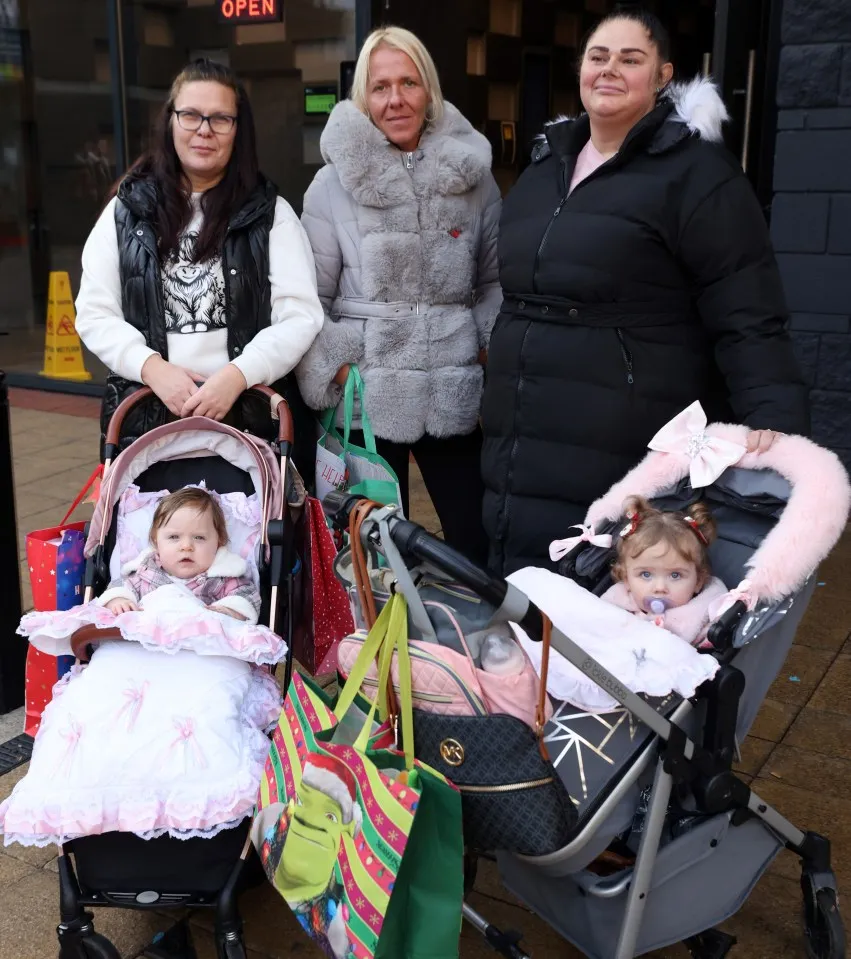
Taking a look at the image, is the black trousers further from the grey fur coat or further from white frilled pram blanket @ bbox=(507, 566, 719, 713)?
white frilled pram blanket @ bbox=(507, 566, 719, 713)

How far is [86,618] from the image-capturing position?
2604 mm

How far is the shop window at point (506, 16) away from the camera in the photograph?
8.34 m

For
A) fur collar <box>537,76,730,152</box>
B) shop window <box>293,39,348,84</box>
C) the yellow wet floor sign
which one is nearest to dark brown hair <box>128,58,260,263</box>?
fur collar <box>537,76,730,152</box>

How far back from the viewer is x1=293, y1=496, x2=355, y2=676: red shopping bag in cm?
318

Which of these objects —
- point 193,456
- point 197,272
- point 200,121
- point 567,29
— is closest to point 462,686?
point 193,456

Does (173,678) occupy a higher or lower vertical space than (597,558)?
lower

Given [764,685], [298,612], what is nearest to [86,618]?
[298,612]

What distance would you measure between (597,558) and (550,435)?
1.40ft

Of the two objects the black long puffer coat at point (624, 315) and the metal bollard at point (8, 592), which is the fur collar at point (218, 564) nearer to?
the black long puffer coat at point (624, 315)

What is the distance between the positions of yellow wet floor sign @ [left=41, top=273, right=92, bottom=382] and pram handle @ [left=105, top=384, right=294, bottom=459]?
235 inches

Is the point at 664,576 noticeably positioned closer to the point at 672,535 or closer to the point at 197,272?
the point at 672,535

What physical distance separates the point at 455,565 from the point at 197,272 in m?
1.64

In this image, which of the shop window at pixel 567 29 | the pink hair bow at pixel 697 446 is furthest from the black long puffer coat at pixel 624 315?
the shop window at pixel 567 29

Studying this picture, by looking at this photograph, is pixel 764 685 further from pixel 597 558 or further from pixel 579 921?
pixel 579 921
